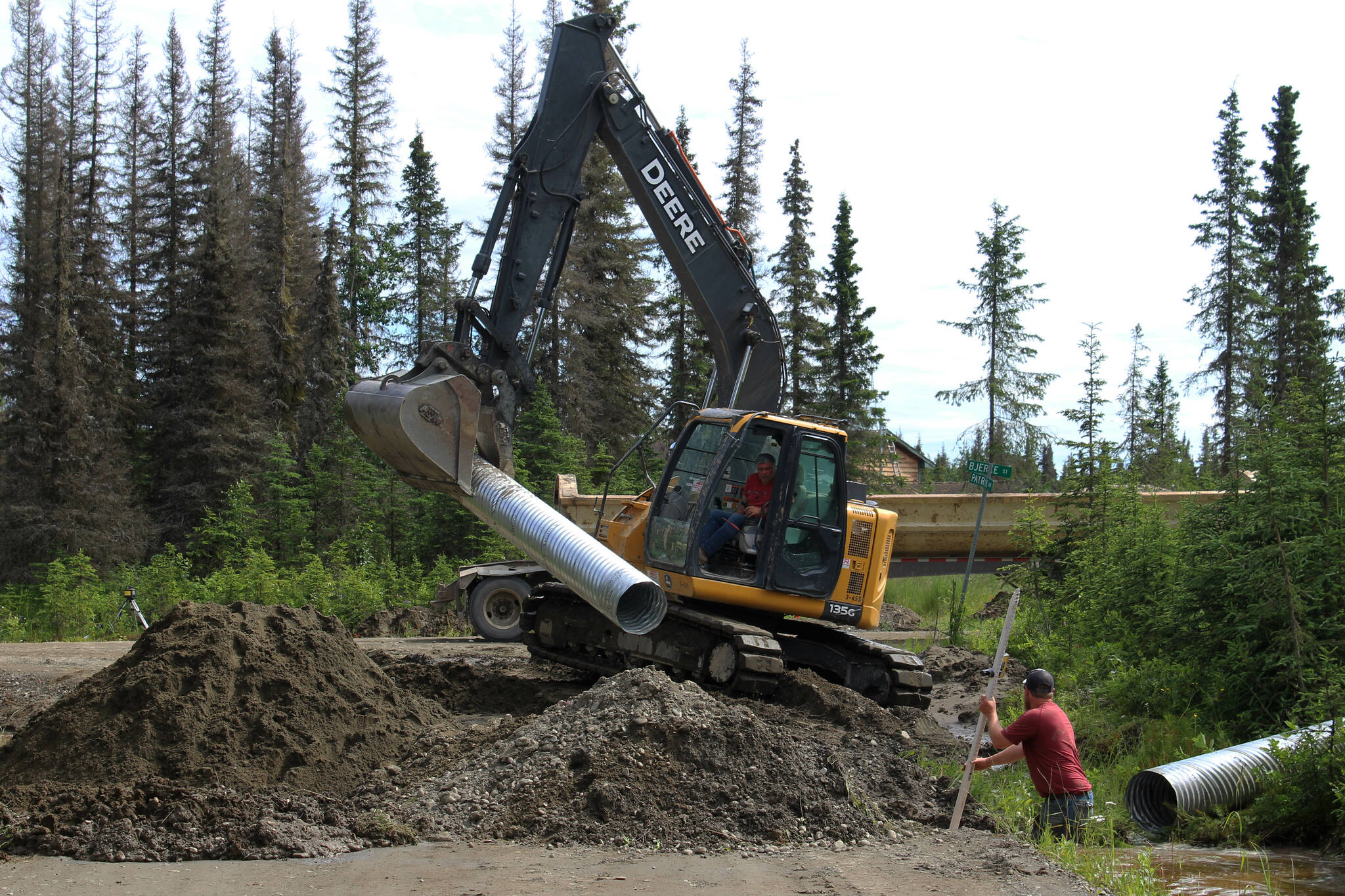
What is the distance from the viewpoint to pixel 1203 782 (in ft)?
22.7

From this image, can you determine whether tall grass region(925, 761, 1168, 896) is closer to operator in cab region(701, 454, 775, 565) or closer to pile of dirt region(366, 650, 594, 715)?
operator in cab region(701, 454, 775, 565)

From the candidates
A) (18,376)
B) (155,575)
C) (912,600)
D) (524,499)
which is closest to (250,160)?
(18,376)

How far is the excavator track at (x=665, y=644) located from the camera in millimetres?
8789

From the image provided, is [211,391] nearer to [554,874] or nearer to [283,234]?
[283,234]

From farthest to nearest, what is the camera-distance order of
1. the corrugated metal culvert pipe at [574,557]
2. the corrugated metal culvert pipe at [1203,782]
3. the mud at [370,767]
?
1. the corrugated metal culvert pipe at [574,557]
2. the corrugated metal culvert pipe at [1203,782]
3. the mud at [370,767]

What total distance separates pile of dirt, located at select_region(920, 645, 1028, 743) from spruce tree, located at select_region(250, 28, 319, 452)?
70.7ft

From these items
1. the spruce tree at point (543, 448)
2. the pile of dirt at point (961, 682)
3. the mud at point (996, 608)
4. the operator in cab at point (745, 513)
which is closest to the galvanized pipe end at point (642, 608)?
the operator in cab at point (745, 513)

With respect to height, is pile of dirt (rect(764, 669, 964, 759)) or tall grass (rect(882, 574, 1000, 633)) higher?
tall grass (rect(882, 574, 1000, 633))

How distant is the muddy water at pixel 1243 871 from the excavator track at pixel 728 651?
3048 millimetres

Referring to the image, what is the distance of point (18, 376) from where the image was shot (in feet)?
90.9

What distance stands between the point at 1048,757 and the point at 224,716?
505 cm

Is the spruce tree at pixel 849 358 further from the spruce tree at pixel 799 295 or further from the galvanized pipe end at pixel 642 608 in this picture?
the galvanized pipe end at pixel 642 608

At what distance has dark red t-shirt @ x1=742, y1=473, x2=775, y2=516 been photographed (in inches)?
372

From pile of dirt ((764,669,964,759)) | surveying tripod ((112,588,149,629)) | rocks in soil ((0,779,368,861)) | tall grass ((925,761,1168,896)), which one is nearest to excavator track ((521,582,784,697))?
pile of dirt ((764,669,964,759))
